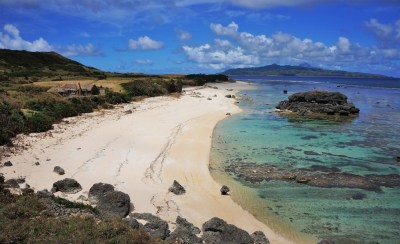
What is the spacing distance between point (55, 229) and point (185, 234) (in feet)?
13.1

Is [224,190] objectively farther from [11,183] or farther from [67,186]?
[11,183]

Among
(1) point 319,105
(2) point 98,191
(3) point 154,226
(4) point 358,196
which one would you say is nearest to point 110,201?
(2) point 98,191

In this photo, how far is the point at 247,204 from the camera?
17.6 meters

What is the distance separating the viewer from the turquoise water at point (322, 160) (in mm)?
15664

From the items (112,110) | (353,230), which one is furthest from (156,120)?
(353,230)

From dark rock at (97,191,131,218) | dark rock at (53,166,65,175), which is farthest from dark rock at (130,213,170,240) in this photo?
dark rock at (53,166,65,175)

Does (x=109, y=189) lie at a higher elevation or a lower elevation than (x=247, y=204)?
higher

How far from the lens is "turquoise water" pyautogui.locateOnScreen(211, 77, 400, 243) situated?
51.4 feet

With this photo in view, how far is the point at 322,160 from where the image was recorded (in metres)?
25.8

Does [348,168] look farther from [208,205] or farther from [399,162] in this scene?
[208,205]

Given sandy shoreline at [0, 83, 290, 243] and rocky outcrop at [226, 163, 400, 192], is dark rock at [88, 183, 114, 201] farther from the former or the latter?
rocky outcrop at [226, 163, 400, 192]

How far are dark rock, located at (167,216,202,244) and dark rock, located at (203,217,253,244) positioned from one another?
1.21ft

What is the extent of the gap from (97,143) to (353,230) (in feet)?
56.8

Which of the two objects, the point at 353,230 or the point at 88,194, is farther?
the point at 88,194
